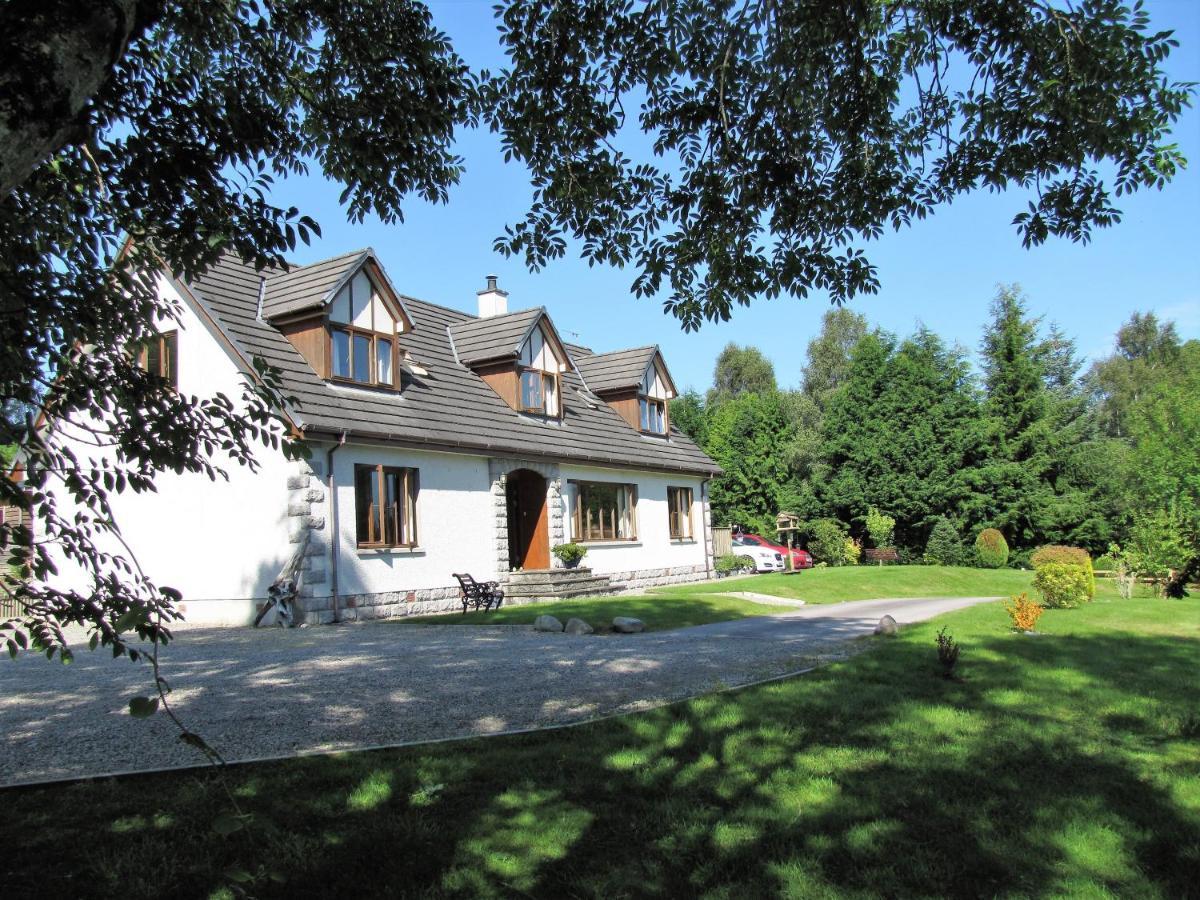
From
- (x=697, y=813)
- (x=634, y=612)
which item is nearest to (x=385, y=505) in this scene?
(x=634, y=612)

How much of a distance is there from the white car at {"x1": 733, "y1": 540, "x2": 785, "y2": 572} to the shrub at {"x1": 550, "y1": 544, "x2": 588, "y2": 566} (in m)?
15.5

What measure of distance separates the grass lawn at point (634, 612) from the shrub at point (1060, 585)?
17.0ft

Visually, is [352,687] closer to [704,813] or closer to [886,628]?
[704,813]

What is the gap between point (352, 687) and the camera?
8734 mm

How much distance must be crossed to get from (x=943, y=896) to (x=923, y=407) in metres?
38.6

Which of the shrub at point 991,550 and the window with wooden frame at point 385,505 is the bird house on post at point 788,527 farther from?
the window with wooden frame at point 385,505

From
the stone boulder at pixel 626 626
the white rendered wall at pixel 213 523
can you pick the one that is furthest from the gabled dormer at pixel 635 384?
the stone boulder at pixel 626 626

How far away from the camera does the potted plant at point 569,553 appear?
22891mm

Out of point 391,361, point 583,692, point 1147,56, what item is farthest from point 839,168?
point 391,361

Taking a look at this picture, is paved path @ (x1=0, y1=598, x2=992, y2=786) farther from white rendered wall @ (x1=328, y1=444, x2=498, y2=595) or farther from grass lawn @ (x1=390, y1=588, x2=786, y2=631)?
white rendered wall @ (x1=328, y1=444, x2=498, y2=595)

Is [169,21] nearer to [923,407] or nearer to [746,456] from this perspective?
[923,407]

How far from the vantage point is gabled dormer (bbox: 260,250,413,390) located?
1844cm

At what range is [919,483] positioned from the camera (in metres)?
39.0

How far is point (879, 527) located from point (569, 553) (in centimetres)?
2019
